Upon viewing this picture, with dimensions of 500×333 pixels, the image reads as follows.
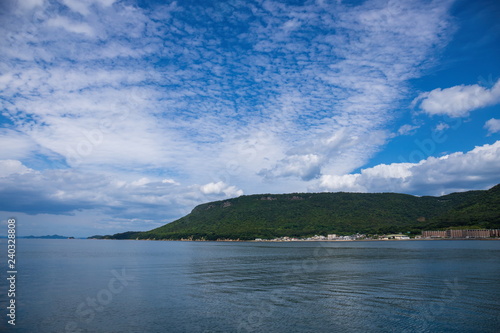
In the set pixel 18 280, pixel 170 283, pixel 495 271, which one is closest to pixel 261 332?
pixel 170 283

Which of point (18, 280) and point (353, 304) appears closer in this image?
point (353, 304)

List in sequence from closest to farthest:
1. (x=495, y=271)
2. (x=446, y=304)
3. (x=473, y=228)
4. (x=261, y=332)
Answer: (x=261, y=332) → (x=446, y=304) → (x=495, y=271) → (x=473, y=228)

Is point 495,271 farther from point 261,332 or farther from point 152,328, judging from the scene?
point 152,328

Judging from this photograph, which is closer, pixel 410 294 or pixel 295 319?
pixel 295 319

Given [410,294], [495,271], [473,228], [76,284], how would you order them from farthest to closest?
[473,228], [495,271], [76,284], [410,294]

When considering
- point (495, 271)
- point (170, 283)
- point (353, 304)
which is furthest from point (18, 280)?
point (495, 271)

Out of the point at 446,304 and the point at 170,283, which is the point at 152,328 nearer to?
the point at 170,283

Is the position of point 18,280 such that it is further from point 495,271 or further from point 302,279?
point 495,271

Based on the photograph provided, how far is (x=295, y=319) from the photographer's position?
2802 cm

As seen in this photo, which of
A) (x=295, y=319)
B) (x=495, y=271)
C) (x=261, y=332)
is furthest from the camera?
(x=495, y=271)

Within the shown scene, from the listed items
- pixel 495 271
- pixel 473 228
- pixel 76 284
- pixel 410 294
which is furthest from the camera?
pixel 473 228

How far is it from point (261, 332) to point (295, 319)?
4269 mm

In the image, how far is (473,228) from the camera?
648ft

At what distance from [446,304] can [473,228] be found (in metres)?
200
